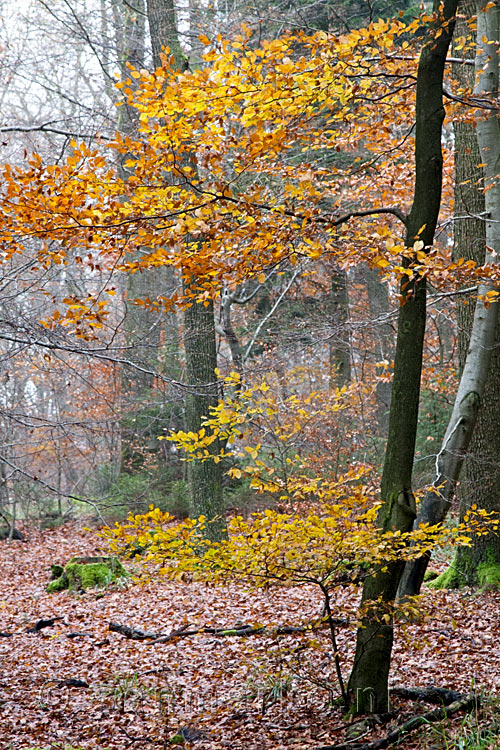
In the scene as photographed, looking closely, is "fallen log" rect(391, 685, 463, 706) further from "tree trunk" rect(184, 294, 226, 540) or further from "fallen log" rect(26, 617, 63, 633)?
"tree trunk" rect(184, 294, 226, 540)

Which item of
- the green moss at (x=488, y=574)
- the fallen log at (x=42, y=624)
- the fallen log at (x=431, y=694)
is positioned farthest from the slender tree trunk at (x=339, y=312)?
the fallen log at (x=431, y=694)

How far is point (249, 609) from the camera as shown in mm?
7754

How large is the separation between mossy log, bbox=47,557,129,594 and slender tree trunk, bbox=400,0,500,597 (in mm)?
5079

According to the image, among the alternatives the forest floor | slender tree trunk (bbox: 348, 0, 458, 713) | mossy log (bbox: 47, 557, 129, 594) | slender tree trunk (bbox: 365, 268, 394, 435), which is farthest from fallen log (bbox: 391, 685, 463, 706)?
slender tree trunk (bbox: 365, 268, 394, 435)

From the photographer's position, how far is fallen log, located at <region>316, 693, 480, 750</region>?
3.97 m

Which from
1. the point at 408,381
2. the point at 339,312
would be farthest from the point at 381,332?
the point at 408,381

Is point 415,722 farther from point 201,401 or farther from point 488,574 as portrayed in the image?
point 201,401

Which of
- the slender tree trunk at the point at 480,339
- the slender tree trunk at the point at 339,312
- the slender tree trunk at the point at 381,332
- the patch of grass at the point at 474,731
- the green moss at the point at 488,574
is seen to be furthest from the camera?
the slender tree trunk at the point at 339,312

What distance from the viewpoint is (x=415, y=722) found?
419cm

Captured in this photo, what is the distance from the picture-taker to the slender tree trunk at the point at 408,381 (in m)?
4.30

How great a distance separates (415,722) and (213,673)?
7.06 feet

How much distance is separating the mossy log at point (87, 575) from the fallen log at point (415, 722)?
632cm

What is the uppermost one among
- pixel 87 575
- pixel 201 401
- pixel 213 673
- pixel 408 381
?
pixel 408 381

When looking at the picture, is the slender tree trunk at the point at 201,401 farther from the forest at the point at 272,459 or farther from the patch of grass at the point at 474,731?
the patch of grass at the point at 474,731
